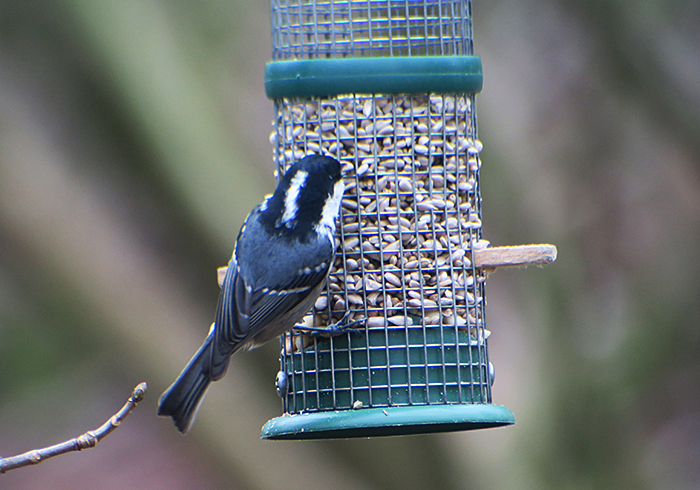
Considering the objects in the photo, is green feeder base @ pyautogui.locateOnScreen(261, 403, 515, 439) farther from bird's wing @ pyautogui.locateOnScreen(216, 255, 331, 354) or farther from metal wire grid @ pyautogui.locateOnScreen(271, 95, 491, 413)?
bird's wing @ pyautogui.locateOnScreen(216, 255, 331, 354)

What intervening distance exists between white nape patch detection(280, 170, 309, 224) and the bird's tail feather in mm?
756

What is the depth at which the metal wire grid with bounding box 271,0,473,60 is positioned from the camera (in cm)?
515

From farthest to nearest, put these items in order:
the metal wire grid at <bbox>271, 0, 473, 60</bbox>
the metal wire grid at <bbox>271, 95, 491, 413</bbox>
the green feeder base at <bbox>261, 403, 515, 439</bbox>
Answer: the metal wire grid at <bbox>271, 0, 473, 60</bbox>
the metal wire grid at <bbox>271, 95, 491, 413</bbox>
the green feeder base at <bbox>261, 403, 515, 439</bbox>

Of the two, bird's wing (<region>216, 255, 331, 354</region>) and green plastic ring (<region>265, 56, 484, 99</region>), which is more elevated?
green plastic ring (<region>265, 56, 484, 99</region>)

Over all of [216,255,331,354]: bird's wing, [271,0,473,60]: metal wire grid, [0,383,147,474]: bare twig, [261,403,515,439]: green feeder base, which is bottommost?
[0,383,147,474]: bare twig

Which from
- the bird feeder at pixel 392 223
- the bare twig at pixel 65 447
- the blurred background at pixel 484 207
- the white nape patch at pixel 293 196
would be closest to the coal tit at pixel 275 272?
the white nape patch at pixel 293 196

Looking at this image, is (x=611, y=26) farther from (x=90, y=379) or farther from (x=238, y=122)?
(x=90, y=379)

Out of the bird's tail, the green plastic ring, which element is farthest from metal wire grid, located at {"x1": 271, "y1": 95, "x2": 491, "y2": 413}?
the bird's tail

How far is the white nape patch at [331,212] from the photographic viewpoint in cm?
490

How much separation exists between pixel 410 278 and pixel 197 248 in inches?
115

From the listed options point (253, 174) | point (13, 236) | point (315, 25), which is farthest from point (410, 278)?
point (13, 236)

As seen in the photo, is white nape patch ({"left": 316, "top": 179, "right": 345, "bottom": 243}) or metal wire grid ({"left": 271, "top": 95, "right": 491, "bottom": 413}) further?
metal wire grid ({"left": 271, "top": 95, "right": 491, "bottom": 413})

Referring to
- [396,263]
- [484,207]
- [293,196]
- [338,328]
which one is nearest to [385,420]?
[338,328]

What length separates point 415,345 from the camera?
504 cm
